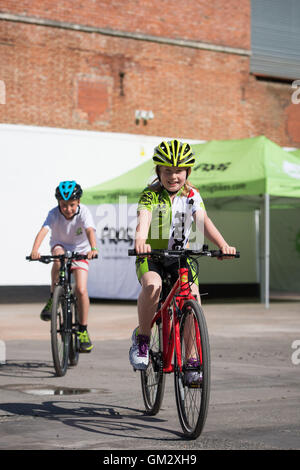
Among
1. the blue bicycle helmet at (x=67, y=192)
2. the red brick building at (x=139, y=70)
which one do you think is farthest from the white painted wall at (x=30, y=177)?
the blue bicycle helmet at (x=67, y=192)

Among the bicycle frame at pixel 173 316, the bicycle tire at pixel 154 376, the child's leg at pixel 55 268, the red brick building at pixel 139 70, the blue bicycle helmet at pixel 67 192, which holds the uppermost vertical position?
the red brick building at pixel 139 70

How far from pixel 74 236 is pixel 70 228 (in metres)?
0.10

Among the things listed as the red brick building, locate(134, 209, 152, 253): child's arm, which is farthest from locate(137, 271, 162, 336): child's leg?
the red brick building

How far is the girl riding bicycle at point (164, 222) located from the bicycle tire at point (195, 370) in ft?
1.12

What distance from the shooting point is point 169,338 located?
19.6 ft

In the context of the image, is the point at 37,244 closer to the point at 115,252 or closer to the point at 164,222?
the point at 164,222

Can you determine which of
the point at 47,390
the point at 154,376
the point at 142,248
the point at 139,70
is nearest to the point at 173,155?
the point at 142,248

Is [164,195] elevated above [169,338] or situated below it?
above

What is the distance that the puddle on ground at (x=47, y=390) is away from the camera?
24.6 feet

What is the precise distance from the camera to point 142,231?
19.3ft

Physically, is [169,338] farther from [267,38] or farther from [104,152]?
[267,38]

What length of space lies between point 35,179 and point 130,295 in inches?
183

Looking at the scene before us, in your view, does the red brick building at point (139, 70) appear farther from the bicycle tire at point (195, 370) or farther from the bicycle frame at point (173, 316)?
the bicycle tire at point (195, 370)
